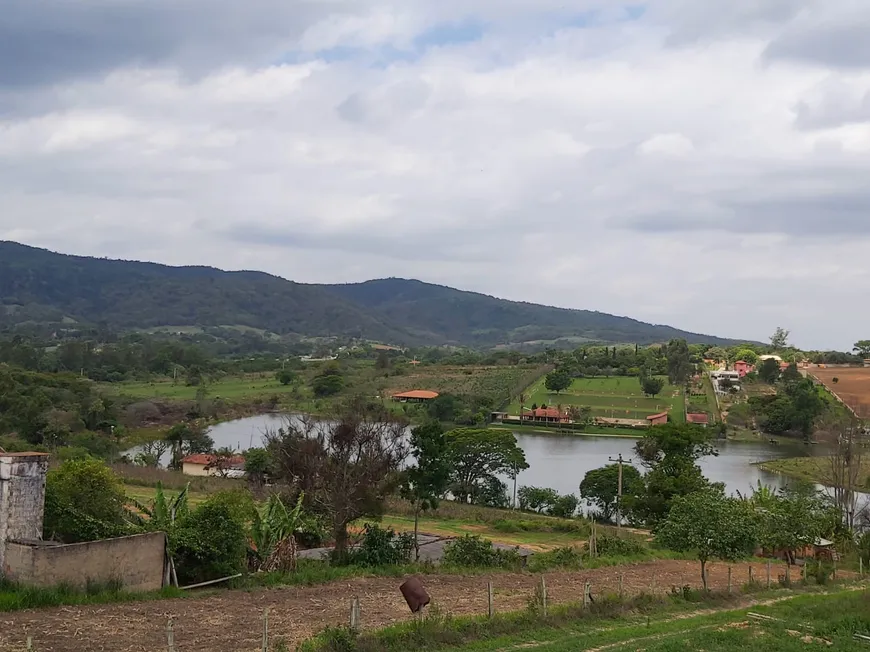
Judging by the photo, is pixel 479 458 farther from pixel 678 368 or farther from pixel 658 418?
pixel 678 368

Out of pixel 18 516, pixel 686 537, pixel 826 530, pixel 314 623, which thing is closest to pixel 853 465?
pixel 826 530

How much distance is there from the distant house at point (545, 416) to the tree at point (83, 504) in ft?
183

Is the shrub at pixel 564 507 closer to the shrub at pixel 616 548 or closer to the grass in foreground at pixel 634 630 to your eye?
the shrub at pixel 616 548

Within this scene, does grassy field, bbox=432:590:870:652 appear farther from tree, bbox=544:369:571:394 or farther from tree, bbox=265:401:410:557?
tree, bbox=544:369:571:394

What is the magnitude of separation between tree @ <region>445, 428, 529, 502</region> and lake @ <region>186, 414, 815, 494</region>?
5.76 m

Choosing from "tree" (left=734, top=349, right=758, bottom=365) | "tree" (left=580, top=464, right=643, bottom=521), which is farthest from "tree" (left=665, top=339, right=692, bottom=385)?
"tree" (left=580, top=464, right=643, bottom=521)

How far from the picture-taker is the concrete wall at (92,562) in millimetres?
11648

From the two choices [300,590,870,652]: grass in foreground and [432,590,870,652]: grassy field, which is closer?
[300,590,870,652]: grass in foreground

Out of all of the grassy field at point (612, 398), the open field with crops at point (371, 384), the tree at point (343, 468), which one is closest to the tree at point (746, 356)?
the grassy field at point (612, 398)

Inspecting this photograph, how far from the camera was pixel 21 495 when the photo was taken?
12203 millimetres

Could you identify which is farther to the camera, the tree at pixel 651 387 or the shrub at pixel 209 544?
the tree at pixel 651 387

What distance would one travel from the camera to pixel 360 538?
20016 millimetres

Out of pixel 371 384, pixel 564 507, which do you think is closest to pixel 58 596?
pixel 564 507

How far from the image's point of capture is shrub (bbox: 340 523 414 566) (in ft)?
56.9
